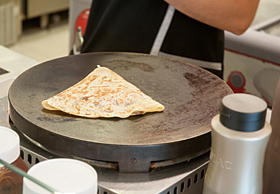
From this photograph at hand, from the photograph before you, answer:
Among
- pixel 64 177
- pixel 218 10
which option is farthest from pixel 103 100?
pixel 218 10

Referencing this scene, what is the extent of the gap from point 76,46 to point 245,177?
1067 millimetres

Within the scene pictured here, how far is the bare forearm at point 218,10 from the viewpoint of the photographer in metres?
1.21

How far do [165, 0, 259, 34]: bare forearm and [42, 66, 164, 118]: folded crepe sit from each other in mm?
379

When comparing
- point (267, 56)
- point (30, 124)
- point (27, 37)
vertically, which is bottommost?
point (27, 37)

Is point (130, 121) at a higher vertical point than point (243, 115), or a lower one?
lower

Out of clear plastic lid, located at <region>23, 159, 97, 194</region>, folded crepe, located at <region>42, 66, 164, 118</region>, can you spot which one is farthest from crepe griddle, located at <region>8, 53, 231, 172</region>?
clear plastic lid, located at <region>23, 159, 97, 194</region>

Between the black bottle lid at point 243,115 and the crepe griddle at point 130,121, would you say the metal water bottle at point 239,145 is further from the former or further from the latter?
the crepe griddle at point 130,121

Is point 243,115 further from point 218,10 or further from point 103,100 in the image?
point 218,10

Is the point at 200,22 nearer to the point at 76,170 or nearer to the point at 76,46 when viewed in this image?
the point at 76,46

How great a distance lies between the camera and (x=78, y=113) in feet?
2.72

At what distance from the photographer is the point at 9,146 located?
63 cm

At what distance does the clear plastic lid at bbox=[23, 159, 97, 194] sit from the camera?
55 centimetres

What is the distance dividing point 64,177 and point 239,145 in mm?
245

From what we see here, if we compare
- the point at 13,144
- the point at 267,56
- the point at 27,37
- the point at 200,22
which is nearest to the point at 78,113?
the point at 13,144
